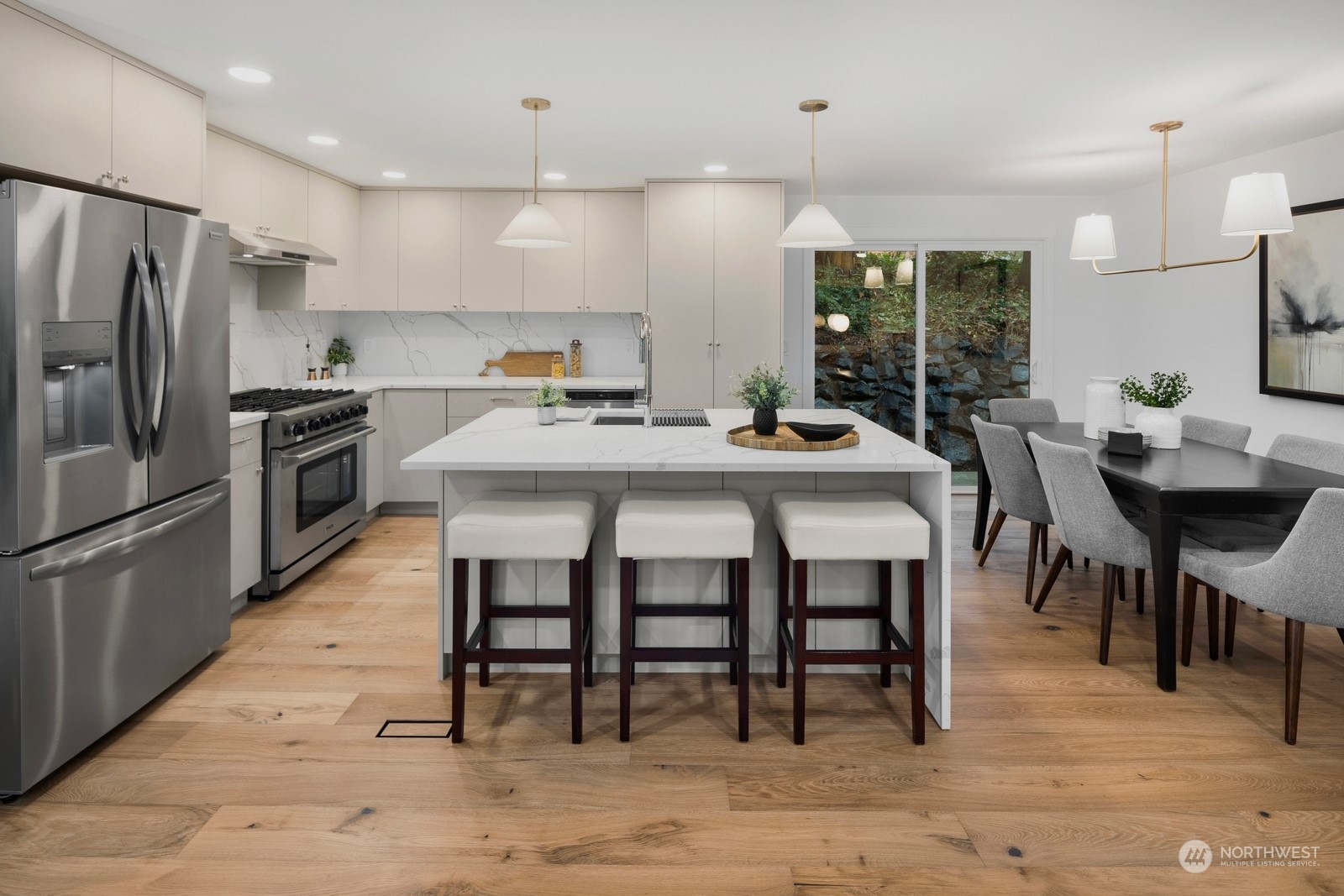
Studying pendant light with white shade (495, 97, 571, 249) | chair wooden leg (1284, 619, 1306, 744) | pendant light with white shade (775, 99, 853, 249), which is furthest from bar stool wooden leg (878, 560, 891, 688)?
pendant light with white shade (495, 97, 571, 249)

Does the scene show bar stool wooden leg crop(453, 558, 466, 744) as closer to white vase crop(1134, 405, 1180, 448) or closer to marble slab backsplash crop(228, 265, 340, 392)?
marble slab backsplash crop(228, 265, 340, 392)

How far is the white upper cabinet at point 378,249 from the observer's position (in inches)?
233

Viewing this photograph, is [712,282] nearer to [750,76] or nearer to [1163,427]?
[750,76]

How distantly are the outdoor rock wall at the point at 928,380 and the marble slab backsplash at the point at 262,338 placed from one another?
→ 3637mm

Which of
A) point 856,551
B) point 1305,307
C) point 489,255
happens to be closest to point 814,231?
point 856,551

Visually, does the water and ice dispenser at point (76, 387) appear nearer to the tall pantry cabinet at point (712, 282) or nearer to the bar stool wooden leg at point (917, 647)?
the bar stool wooden leg at point (917, 647)

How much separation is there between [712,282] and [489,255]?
1.59 meters

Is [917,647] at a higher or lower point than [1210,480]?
lower

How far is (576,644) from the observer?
2545 mm

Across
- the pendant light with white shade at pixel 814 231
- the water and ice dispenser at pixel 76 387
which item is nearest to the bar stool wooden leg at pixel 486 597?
the water and ice dispenser at pixel 76 387

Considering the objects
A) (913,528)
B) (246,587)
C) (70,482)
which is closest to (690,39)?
(913,528)

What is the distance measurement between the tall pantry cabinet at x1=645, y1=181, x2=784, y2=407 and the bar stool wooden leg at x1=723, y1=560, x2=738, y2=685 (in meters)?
2.67

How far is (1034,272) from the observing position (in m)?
6.34

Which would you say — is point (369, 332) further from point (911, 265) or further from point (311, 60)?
point (911, 265)
